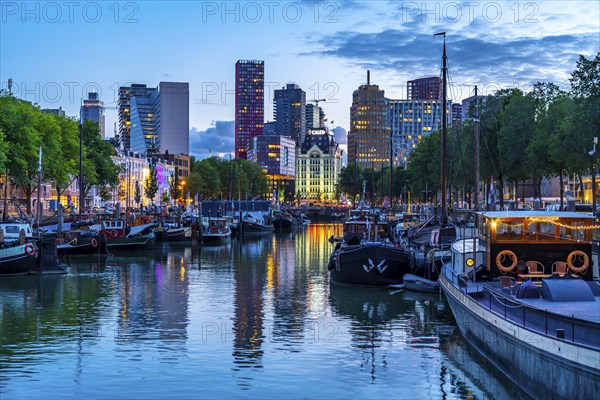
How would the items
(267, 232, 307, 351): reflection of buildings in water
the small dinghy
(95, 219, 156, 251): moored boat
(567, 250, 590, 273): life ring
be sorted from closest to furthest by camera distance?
1. (567, 250, 590, 273): life ring
2. (267, 232, 307, 351): reflection of buildings in water
3. the small dinghy
4. (95, 219, 156, 251): moored boat

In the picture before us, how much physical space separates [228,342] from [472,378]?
10.7m

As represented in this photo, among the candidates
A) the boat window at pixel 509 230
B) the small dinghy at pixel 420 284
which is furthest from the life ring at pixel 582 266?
the small dinghy at pixel 420 284

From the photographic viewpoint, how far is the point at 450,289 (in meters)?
36.1

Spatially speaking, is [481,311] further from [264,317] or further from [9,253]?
[9,253]

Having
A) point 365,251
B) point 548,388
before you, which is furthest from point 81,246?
point 548,388

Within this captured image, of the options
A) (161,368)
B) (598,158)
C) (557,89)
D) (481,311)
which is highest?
(557,89)

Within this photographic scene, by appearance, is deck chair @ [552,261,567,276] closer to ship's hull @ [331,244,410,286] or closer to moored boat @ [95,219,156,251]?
ship's hull @ [331,244,410,286]

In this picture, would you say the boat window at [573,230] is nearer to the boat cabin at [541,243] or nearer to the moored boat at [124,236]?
the boat cabin at [541,243]

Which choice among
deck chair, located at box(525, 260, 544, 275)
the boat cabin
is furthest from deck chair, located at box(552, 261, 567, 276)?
deck chair, located at box(525, 260, 544, 275)

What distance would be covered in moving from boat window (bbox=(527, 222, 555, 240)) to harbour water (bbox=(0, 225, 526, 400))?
5.23 meters

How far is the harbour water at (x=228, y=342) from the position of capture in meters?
26.9

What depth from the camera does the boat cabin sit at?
1265 inches

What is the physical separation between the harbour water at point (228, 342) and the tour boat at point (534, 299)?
1595mm

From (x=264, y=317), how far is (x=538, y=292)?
17081mm
